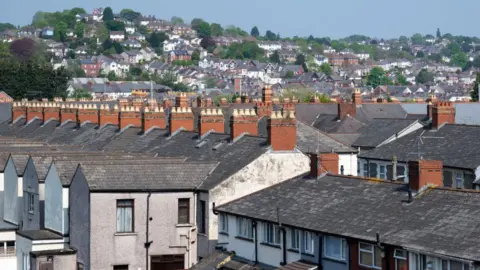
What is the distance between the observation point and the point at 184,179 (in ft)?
150

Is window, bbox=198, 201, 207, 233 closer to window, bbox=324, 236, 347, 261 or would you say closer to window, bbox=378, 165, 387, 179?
window, bbox=324, 236, 347, 261

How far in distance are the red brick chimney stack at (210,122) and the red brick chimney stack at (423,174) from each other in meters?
18.6

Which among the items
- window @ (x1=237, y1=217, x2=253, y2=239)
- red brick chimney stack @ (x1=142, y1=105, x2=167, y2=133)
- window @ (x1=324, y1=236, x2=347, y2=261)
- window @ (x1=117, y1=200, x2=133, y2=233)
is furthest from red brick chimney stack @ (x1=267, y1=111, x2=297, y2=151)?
red brick chimney stack @ (x1=142, y1=105, x2=167, y2=133)

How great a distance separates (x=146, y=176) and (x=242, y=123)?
25.7ft

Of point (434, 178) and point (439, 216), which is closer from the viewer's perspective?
point (439, 216)

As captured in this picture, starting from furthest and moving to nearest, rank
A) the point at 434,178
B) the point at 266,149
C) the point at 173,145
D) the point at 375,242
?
the point at 173,145 → the point at 266,149 → the point at 434,178 → the point at 375,242

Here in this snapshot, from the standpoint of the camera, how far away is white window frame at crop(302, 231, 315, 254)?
125 ft

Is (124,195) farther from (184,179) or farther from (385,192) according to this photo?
(385,192)

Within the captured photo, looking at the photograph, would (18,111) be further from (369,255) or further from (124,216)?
(369,255)

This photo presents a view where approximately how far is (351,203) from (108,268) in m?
9.85

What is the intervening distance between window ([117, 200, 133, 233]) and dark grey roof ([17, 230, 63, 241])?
3186 millimetres

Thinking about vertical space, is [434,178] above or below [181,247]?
above

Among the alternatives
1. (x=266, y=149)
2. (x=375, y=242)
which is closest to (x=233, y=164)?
(x=266, y=149)

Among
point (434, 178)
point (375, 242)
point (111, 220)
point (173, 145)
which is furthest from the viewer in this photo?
point (173, 145)
